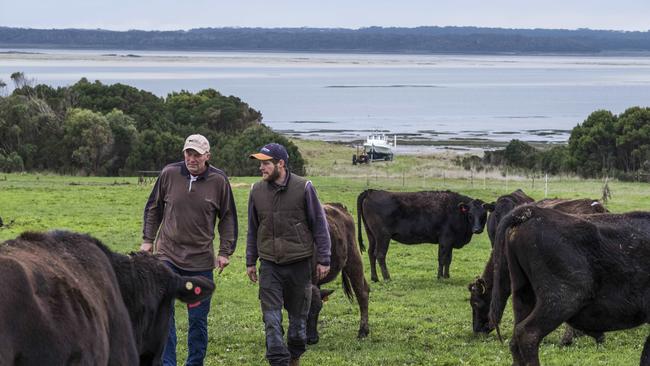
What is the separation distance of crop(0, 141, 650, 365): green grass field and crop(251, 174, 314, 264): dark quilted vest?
76.9 inches

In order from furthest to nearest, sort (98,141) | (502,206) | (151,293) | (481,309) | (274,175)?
1. (98,141)
2. (502,206)
3. (481,309)
4. (274,175)
5. (151,293)

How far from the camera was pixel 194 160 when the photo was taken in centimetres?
1038

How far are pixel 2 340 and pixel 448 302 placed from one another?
12.1 m

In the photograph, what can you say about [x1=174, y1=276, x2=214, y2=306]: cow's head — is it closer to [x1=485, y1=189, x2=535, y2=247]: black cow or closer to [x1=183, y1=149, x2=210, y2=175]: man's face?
[x1=183, y1=149, x2=210, y2=175]: man's face

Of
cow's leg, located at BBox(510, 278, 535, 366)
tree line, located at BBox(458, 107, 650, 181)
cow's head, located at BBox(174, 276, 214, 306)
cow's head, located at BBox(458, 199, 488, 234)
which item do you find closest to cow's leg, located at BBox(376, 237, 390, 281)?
cow's head, located at BBox(458, 199, 488, 234)

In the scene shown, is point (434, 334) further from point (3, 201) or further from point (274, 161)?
point (3, 201)

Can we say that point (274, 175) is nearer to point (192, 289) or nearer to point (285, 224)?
point (285, 224)

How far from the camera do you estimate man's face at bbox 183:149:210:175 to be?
10.3 meters

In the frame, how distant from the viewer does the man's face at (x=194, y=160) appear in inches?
407

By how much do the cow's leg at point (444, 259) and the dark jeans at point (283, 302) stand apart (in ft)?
33.5

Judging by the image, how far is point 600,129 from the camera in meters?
55.2

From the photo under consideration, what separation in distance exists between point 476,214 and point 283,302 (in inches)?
449

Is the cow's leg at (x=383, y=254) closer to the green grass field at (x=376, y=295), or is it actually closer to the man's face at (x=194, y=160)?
the green grass field at (x=376, y=295)

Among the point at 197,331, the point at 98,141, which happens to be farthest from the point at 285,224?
the point at 98,141
